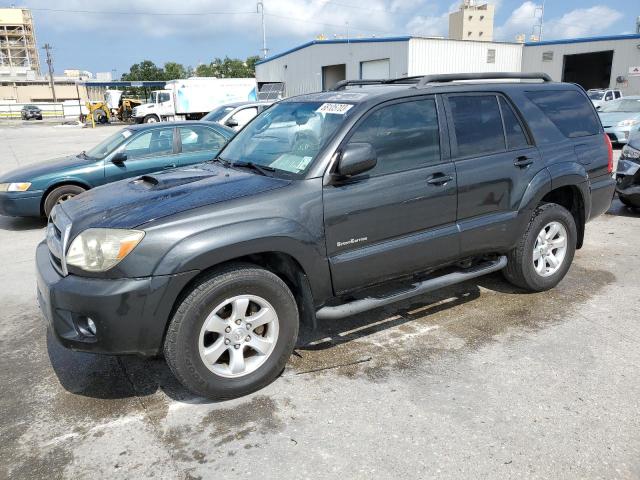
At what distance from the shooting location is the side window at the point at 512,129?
4.26 m

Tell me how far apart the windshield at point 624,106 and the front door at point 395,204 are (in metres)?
14.5

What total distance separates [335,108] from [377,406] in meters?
2.03

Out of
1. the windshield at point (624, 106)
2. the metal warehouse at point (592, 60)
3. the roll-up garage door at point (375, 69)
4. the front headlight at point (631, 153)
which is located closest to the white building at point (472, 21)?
the metal warehouse at point (592, 60)

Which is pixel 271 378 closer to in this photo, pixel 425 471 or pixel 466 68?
pixel 425 471

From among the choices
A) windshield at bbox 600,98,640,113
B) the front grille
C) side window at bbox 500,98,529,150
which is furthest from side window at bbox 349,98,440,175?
windshield at bbox 600,98,640,113

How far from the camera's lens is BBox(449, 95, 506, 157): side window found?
3.99 metres

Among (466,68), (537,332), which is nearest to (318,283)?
(537,332)

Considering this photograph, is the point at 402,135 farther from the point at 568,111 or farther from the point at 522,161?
the point at 568,111

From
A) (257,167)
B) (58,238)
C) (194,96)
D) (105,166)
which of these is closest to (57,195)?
(105,166)

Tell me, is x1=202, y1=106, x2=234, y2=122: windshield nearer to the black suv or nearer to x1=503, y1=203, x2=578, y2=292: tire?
the black suv

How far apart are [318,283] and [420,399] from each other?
36.6 inches

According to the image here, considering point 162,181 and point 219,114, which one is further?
point 219,114

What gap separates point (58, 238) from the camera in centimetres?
328

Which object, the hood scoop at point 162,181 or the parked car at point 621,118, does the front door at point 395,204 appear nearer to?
the hood scoop at point 162,181
